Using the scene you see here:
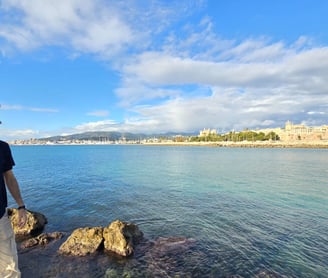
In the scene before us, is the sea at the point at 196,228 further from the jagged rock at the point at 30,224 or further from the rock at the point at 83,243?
the jagged rock at the point at 30,224

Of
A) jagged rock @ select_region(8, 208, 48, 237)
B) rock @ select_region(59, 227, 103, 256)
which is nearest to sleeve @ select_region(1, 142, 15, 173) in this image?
rock @ select_region(59, 227, 103, 256)

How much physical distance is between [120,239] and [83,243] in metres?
1.61

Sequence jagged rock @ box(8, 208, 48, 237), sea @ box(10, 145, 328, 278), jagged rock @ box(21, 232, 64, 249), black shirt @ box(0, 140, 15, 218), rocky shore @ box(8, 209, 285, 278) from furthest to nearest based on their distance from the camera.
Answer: jagged rock @ box(8, 208, 48, 237), jagged rock @ box(21, 232, 64, 249), sea @ box(10, 145, 328, 278), rocky shore @ box(8, 209, 285, 278), black shirt @ box(0, 140, 15, 218)

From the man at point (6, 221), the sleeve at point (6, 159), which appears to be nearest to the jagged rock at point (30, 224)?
the man at point (6, 221)

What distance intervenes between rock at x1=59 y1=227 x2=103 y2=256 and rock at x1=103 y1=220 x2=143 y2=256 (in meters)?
0.34

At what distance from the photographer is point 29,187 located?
87.8ft

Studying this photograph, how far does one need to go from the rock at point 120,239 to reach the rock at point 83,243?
1.12ft

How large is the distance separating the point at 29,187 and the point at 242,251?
24.4 m

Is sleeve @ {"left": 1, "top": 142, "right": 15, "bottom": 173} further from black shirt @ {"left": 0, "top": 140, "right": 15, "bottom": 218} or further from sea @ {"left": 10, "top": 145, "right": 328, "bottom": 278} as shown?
sea @ {"left": 10, "top": 145, "right": 328, "bottom": 278}

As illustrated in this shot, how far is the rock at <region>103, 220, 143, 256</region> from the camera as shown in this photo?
33.0ft

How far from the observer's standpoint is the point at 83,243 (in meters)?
10.3

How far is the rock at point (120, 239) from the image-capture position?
33.0 feet

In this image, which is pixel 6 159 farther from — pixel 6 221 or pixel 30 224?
pixel 30 224

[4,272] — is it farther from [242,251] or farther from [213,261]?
[242,251]
